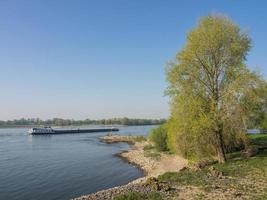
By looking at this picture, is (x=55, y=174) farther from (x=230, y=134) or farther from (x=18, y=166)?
(x=230, y=134)

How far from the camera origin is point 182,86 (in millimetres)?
32844

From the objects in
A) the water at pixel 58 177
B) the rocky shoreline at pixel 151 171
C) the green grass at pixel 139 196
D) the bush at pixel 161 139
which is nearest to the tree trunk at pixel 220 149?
the rocky shoreline at pixel 151 171

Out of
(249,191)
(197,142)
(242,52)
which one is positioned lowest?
(249,191)

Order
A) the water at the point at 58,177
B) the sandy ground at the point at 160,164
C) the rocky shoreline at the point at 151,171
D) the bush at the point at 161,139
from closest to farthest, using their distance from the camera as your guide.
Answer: the rocky shoreline at the point at 151,171 < the water at the point at 58,177 < the sandy ground at the point at 160,164 < the bush at the point at 161,139

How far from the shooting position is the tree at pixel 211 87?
100ft

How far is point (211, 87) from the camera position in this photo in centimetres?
3259

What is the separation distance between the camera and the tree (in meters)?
30.5

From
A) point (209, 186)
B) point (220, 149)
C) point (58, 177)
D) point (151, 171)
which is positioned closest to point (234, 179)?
point (209, 186)

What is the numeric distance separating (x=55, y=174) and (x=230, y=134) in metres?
24.8

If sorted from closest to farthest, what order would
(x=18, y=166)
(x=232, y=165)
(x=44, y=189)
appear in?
(x=232, y=165), (x=44, y=189), (x=18, y=166)

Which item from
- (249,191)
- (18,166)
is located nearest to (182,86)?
(249,191)

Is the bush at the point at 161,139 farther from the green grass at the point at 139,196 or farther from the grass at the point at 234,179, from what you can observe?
the green grass at the point at 139,196

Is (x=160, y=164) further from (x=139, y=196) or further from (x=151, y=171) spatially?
(x=139, y=196)

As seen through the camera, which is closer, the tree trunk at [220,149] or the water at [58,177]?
the tree trunk at [220,149]
